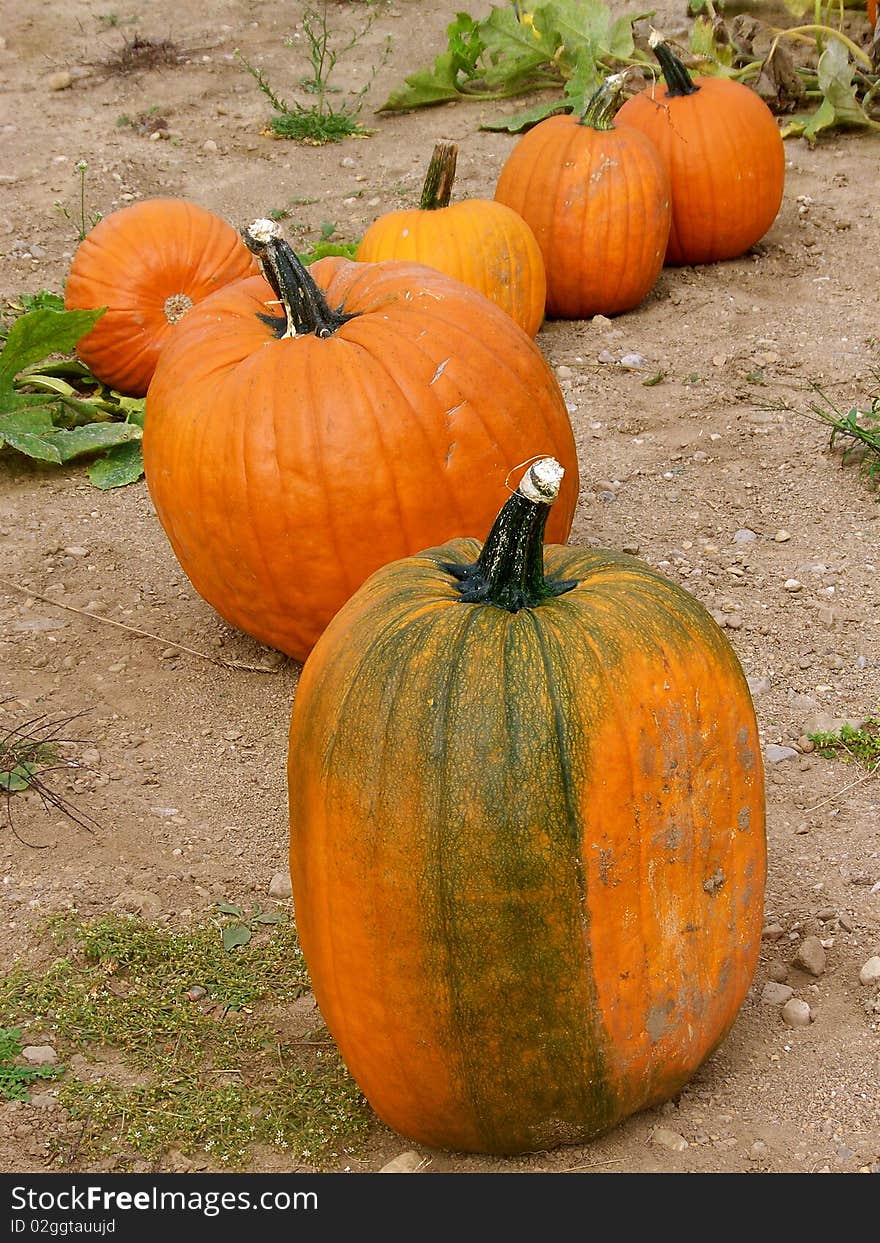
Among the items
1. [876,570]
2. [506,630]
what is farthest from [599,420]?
[506,630]

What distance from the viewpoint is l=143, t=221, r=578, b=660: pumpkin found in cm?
358

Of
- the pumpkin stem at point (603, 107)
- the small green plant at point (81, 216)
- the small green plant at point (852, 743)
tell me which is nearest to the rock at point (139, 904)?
the small green plant at point (852, 743)

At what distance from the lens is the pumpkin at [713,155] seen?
6371 millimetres

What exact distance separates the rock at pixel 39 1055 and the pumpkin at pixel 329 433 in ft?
4.68

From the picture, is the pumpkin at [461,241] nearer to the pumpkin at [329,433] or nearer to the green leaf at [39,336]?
the green leaf at [39,336]

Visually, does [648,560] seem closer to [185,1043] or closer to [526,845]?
[185,1043]

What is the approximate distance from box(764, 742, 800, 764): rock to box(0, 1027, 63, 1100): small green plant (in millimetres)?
1795

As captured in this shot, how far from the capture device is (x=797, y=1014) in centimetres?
264

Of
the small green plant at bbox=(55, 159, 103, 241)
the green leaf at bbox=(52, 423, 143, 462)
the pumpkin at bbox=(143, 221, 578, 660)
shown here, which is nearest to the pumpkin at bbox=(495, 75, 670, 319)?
the green leaf at bbox=(52, 423, 143, 462)

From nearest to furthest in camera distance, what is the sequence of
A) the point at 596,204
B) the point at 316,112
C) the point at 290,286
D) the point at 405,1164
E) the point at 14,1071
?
the point at 405,1164
the point at 14,1071
the point at 290,286
the point at 596,204
the point at 316,112

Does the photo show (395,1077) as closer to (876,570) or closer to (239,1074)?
(239,1074)

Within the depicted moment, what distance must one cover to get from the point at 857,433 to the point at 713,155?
2.27 metres

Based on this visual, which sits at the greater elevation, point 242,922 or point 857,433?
point 857,433

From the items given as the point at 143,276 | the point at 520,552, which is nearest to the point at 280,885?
the point at 520,552
